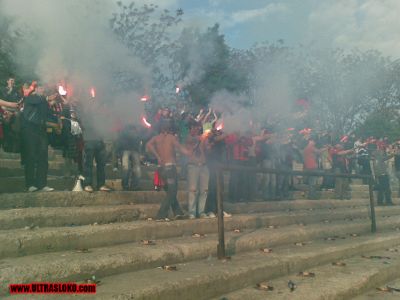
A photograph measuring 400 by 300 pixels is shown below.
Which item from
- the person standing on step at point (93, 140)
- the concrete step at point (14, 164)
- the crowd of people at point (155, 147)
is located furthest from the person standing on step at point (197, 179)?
the concrete step at point (14, 164)

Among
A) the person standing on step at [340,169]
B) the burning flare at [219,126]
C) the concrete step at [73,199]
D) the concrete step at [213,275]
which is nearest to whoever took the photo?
the concrete step at [213,275]

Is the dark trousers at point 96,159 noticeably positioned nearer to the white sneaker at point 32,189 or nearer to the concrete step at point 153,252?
the white sneaker at point 32,189

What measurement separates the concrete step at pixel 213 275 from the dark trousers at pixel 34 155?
2.95 m

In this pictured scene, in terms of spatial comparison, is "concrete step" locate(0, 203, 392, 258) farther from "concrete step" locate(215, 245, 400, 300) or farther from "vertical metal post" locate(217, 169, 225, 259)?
"concrete step" locate(215, 245, 400, 300)

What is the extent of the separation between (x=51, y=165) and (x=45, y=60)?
2.90 meters

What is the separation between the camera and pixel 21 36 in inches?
308

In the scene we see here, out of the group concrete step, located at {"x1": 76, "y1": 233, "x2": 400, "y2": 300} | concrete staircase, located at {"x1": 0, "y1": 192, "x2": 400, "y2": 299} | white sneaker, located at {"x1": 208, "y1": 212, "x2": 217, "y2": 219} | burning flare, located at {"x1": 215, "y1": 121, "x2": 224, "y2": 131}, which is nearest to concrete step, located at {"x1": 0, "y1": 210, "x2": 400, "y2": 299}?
concrete staircase, located at {"x1": 0, "y1": 192, "x2": 400, "y2": 299}

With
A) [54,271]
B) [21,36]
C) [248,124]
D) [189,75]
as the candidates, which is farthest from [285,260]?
[189,75]

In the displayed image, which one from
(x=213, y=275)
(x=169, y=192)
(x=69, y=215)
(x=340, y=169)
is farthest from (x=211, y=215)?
(x=340, y=169)

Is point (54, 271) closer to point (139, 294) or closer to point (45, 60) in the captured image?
point (139, 294)

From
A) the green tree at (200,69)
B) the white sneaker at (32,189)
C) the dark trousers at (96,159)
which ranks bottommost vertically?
the white sneaker at (32,189)

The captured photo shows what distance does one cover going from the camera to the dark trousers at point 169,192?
21.7 feet

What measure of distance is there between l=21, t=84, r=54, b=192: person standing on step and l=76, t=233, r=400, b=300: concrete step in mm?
2952

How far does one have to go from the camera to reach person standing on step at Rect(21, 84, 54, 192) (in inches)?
255
